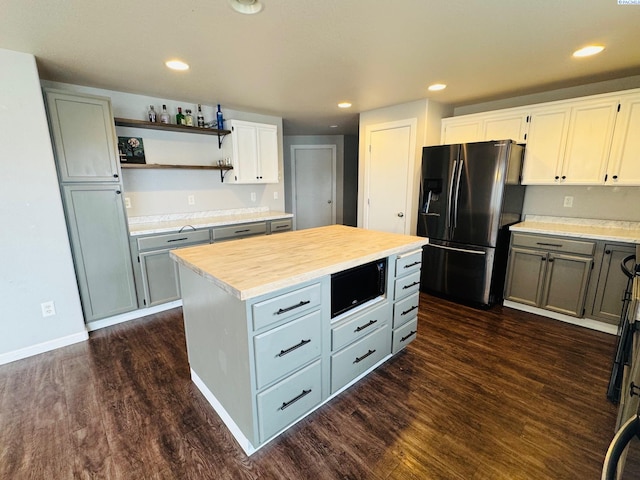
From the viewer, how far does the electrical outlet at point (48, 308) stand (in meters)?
2.38

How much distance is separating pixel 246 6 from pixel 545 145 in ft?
9.91

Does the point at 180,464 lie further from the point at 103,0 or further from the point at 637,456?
the point at 103,0

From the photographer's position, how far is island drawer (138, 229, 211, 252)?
2877 mm

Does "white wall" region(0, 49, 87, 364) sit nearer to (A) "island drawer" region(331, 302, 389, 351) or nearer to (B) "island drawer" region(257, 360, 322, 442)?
(B) "island drawer" region(257, 360, 322, 442)

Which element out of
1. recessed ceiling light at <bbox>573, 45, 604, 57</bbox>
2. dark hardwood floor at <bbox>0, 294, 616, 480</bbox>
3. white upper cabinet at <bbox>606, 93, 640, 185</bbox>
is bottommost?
dark hardwood floor at <bbox>0, 294, 616, 480</bbox>

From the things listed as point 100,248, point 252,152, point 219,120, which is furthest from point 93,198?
point 252,152

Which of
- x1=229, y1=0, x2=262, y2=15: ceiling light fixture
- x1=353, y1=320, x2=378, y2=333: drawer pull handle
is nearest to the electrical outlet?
x1=353, y1=320, x2=378, y2=333: drawer pull handle

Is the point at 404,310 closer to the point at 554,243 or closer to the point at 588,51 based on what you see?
the point at 554,243

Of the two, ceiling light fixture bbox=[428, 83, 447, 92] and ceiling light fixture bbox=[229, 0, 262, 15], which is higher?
ceiling light fixture bbox=[428, 83, 447, 92]

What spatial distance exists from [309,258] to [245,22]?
1.41 meters

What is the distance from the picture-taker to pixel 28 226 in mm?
2229

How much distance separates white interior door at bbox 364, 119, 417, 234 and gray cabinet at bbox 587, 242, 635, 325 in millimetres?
1812

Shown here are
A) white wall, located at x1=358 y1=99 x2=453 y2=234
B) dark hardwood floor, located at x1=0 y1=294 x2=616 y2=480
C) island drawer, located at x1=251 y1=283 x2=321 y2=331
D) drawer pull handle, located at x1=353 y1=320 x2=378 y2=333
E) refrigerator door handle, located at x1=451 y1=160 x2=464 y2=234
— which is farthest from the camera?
white wall, located at x1=358 y1=99 x2=453 y2=234

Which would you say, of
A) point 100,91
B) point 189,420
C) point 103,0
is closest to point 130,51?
point 103,0
